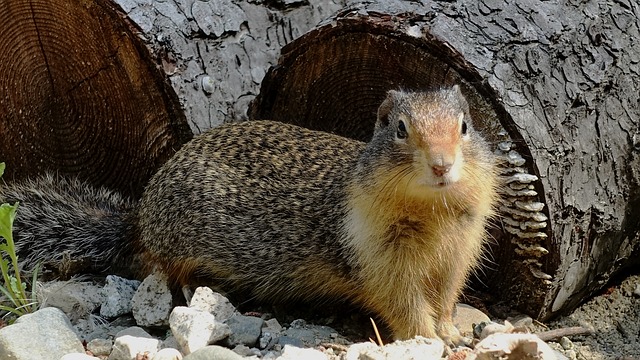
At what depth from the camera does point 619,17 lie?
16.1 ft

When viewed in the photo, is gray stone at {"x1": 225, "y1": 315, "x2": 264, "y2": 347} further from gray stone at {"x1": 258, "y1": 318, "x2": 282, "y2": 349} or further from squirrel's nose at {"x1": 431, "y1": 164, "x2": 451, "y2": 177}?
squirrel's nose at {"x1": 431, "y1": 164, "x2": 451, "y2": 177}

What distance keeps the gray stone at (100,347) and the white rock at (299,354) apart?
0.89 m

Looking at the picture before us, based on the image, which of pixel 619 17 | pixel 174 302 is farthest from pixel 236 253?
pixel 619 17

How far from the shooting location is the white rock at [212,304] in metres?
4.33

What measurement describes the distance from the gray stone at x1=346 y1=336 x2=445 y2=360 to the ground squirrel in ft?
1.22

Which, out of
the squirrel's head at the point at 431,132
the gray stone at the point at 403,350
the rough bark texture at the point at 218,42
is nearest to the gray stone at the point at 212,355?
the gray stone at the point at 403,350

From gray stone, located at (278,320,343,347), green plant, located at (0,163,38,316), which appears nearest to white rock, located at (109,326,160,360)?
gray stone, located at (278,320,343,347)

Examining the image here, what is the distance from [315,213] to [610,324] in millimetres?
1807

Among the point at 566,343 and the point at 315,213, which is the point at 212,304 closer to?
the point at 315,213

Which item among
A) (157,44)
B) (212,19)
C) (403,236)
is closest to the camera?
(403,236)

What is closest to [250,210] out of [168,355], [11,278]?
[11,278]

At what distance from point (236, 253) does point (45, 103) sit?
5.59ft

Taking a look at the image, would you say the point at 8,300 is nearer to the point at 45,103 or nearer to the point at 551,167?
the point at 45,103

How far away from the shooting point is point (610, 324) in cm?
505
